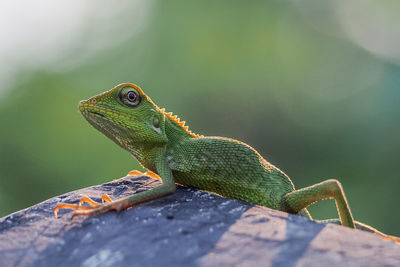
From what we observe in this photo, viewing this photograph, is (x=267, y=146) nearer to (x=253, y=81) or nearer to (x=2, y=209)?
(x=253, y=81)

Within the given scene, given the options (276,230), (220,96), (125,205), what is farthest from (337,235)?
(220,96)

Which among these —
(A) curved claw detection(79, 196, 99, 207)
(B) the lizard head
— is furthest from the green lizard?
(A) curved claw detection(79, 196, 99, 207)

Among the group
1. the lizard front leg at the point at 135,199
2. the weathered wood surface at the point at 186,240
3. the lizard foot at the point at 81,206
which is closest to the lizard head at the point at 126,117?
the lizard front leg at the point at 135,199

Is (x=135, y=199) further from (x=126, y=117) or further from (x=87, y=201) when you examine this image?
(x=126, y=117)

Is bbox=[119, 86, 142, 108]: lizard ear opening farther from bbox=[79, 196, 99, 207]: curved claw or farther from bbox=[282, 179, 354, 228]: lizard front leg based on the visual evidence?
bbox=[282, 179, 354, 228]: lizard front leg

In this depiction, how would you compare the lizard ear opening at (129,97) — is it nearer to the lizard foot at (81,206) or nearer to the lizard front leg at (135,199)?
the lizard front leg at (135,199)

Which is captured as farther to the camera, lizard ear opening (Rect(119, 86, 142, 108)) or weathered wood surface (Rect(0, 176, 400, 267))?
lizard ear opening (Rect(119, 86, 142, 108))

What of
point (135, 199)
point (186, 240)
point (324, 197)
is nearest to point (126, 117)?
point (135, 199)

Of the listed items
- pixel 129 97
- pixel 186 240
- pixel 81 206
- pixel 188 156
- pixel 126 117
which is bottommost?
pixel 186 240
